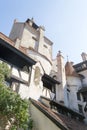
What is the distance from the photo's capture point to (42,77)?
14.6 metres

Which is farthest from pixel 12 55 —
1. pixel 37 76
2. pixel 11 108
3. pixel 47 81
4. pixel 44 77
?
pixel 11 108

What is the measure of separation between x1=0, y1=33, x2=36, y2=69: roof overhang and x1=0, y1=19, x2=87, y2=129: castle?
15.0 inches

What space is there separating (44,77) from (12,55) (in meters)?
4.12

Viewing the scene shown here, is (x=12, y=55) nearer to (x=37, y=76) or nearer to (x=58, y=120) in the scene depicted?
(x=37, y=76)

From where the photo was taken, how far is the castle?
11.9 m

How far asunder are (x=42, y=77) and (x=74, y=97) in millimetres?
4719

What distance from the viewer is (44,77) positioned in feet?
48.8

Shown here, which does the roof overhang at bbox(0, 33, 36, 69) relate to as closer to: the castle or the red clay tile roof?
the castle

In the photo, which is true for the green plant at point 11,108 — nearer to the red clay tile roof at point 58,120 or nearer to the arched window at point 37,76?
the red clay tile roof at point 58,120

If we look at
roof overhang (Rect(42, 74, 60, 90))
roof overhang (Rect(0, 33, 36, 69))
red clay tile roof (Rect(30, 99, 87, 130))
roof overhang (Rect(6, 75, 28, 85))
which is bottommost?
red clay tile roof (Rect(30, 99, 87, 130))

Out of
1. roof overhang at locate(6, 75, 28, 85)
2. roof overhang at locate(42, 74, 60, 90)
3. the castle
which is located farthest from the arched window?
roof overhang at locate(6, 75, 28, 85)

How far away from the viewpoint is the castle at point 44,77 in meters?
11.9

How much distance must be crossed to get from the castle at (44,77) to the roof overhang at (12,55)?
1.25ft

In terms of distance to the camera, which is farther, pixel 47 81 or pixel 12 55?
pixel 47 81
